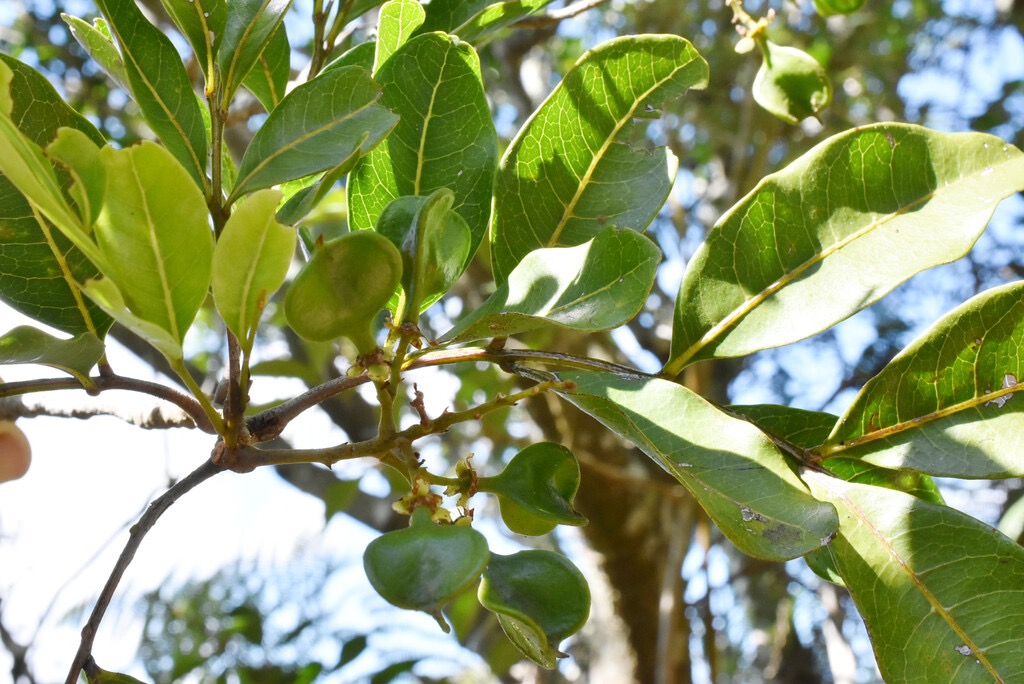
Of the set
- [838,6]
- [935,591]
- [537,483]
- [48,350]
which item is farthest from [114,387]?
[838,6]

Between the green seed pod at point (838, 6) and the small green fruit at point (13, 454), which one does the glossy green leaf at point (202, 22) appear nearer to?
the small green fruit at point (13, 454)

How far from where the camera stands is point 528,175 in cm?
70

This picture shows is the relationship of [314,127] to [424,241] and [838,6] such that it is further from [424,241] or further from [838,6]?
[838,6]

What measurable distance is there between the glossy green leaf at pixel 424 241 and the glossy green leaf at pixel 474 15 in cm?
26

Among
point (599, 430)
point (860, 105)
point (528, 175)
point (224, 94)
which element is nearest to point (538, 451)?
point (528, 175)

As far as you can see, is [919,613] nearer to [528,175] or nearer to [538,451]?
[538,451]

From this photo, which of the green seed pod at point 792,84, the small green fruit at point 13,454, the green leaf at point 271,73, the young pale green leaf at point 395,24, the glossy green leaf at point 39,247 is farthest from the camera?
the small green fruit at point 13,454

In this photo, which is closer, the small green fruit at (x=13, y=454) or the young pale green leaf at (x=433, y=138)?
the young pale green leaf at (x=433, y=138)

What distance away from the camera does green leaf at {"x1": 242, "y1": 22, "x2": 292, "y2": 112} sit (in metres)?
0.86

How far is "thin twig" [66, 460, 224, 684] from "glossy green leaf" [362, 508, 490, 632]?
215 millimetres

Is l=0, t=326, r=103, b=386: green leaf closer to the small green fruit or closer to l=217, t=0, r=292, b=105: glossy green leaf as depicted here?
l=217, t=0, r=292, b=105: glossy green leaf

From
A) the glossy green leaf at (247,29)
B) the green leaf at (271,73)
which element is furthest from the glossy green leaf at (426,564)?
the green leaf at (271,73)

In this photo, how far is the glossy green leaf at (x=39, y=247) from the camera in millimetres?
596

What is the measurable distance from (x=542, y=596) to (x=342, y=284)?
0.78 ft
